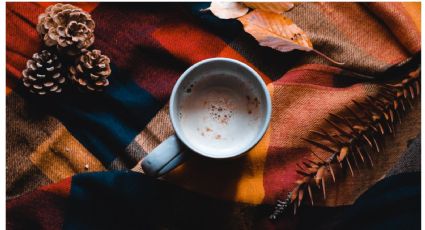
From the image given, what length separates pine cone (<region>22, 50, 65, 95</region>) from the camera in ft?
2.33

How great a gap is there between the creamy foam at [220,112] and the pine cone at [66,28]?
18 cm

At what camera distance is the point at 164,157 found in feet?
2.06

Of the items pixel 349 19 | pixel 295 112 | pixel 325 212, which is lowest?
pixel 325 212

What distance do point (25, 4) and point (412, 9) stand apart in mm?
623

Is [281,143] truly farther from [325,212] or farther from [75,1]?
[75,1]

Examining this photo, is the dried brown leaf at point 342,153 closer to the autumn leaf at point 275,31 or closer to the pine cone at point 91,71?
the autumn leaf at point 275,31

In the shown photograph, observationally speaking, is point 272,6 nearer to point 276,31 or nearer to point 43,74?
point 276,31

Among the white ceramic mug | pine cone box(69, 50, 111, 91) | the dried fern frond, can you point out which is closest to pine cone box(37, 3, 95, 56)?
pine cone box(69, 50, 111, 91)

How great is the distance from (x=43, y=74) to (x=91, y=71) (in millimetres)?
74

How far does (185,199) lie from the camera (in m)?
0.71

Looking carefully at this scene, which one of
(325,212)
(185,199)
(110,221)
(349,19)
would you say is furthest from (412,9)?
(110,221)

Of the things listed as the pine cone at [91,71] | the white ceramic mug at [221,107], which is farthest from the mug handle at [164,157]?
the pine cone at [91,71]

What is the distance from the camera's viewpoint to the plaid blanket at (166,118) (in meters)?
0.71

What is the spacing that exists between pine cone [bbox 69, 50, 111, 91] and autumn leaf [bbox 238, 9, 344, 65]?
9.0 inches
